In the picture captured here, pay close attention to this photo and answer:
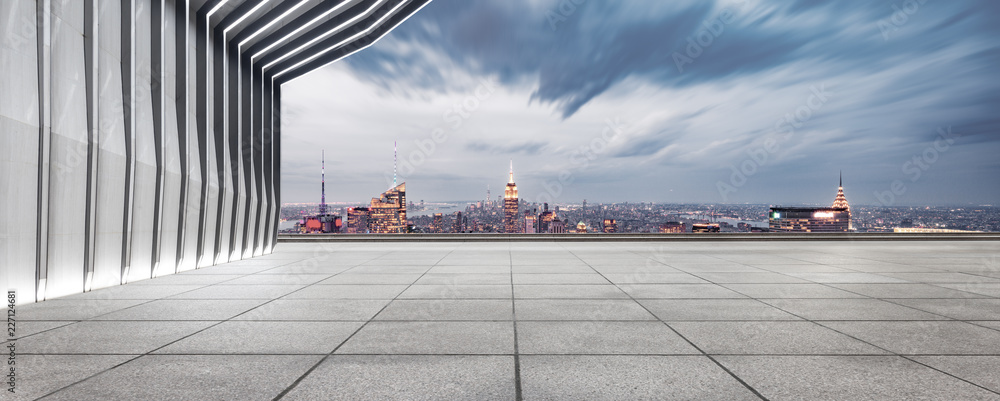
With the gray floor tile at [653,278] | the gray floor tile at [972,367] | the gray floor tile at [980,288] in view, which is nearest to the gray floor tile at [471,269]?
the gray floor tile at [653,278]

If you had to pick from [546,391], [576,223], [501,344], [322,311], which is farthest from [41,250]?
[576,223]

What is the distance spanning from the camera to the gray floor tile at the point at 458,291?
707 cm

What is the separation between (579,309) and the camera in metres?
6.05

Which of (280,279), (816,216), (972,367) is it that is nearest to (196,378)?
(280,279)

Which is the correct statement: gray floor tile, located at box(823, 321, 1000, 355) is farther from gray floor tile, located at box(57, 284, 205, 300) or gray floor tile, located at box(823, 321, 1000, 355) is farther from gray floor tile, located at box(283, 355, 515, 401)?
gray floor tile, located at box(57, 284, 205, 300)

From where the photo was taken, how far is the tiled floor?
3369 mm

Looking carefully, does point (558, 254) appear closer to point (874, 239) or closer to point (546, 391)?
point (546, 391)

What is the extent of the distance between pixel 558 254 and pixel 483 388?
1093 cm

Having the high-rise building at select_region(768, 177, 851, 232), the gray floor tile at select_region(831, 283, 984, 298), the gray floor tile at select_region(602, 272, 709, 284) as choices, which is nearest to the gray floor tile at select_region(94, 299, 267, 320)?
the gray floor tile at select_region(602, 272, 709, 284)

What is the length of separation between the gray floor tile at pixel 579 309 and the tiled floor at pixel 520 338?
0.13 feet

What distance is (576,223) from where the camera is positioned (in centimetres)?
4053

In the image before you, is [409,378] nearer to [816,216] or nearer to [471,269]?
[471,269]

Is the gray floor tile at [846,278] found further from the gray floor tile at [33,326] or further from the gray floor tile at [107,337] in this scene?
the gray floor tile at [33,326]

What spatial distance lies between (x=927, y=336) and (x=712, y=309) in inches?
84.2
